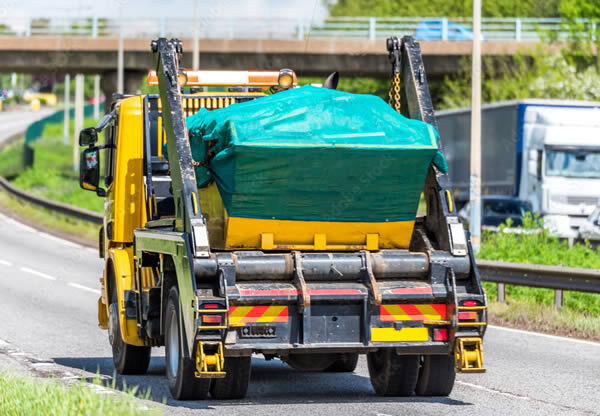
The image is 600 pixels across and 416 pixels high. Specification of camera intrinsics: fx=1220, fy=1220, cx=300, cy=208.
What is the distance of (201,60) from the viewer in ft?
153

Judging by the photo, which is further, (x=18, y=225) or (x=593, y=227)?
(x=18, y=225)

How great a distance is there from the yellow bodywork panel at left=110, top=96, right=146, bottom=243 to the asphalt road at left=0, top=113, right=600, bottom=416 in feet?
4.71

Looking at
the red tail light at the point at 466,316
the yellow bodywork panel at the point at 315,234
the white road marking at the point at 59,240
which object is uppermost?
the yellow bodywork panel at the point at 315,234

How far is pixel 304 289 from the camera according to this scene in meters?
8.77

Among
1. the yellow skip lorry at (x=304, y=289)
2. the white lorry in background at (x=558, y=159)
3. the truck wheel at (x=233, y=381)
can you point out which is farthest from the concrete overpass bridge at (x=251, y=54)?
the truck wheel at (x=233, y=381)

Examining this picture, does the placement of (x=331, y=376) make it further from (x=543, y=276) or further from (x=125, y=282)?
(x=543, y=276)

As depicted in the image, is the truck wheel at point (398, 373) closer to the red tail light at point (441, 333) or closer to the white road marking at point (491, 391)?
the red tail light at point (441, 333)

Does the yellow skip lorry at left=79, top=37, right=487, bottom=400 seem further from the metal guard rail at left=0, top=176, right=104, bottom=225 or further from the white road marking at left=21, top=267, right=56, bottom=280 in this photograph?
the metal guard rail at left=0, top=176, right=104, bottom=225

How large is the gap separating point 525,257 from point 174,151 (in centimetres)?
1074

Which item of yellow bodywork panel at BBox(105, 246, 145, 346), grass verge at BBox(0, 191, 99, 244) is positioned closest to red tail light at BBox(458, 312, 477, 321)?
yellow bodywork panel at BBox(105, 246, 145, 346)

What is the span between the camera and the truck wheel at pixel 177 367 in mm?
9062

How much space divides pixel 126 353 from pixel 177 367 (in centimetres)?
192

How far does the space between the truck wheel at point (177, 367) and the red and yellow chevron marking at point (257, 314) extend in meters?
0.48

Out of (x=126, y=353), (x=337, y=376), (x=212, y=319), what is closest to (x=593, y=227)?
(x=337, y=376)
